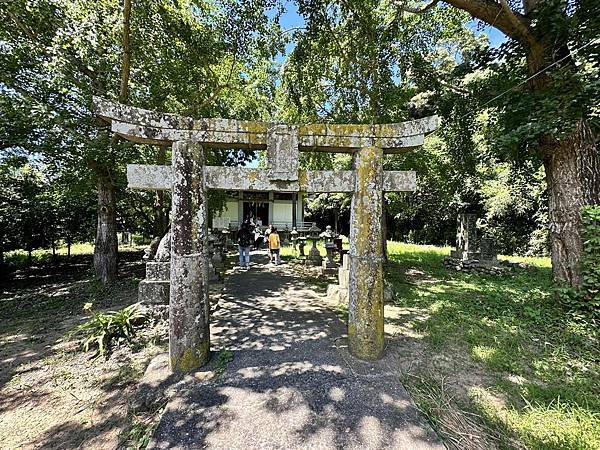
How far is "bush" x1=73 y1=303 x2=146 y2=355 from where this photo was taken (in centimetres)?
381

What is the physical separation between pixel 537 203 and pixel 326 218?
16.4 meters

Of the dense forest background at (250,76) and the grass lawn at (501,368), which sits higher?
the dense forest background at (250,76)

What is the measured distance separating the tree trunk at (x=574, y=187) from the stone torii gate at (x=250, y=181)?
3.23m

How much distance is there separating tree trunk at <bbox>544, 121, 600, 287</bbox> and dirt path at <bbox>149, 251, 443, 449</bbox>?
403 cm

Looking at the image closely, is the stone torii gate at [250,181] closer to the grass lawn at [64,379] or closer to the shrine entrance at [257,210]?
the grass lawn at [64,379]

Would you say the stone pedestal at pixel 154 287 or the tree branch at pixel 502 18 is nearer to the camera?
the tree branch at pixel 502 18

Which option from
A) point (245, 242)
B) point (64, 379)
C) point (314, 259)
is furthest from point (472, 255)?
point (64, 379)

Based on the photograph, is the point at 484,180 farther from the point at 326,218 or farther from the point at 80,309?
the point at 80,309

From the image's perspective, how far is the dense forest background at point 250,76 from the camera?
4.89 meters

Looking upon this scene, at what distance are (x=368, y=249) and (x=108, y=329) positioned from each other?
4.11 metres

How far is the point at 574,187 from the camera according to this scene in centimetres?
435

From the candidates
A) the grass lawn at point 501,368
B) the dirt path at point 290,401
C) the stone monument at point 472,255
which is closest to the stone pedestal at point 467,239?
the stone monument at point 472,255

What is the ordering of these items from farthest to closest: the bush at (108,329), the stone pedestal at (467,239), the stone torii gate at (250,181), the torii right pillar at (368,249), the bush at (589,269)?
1. the stone pedestal at (467,239)
2. the bush at (589,269)
3. the bush at (108,329)
4. the torii right pillar at (368,249)
5. the stone torii gate at (250,181)

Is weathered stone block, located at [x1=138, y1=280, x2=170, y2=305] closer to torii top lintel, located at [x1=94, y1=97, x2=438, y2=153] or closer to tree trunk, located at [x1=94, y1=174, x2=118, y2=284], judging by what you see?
torii top lintel, located at [x1=94, y1=97, x2=438, y2=153]
